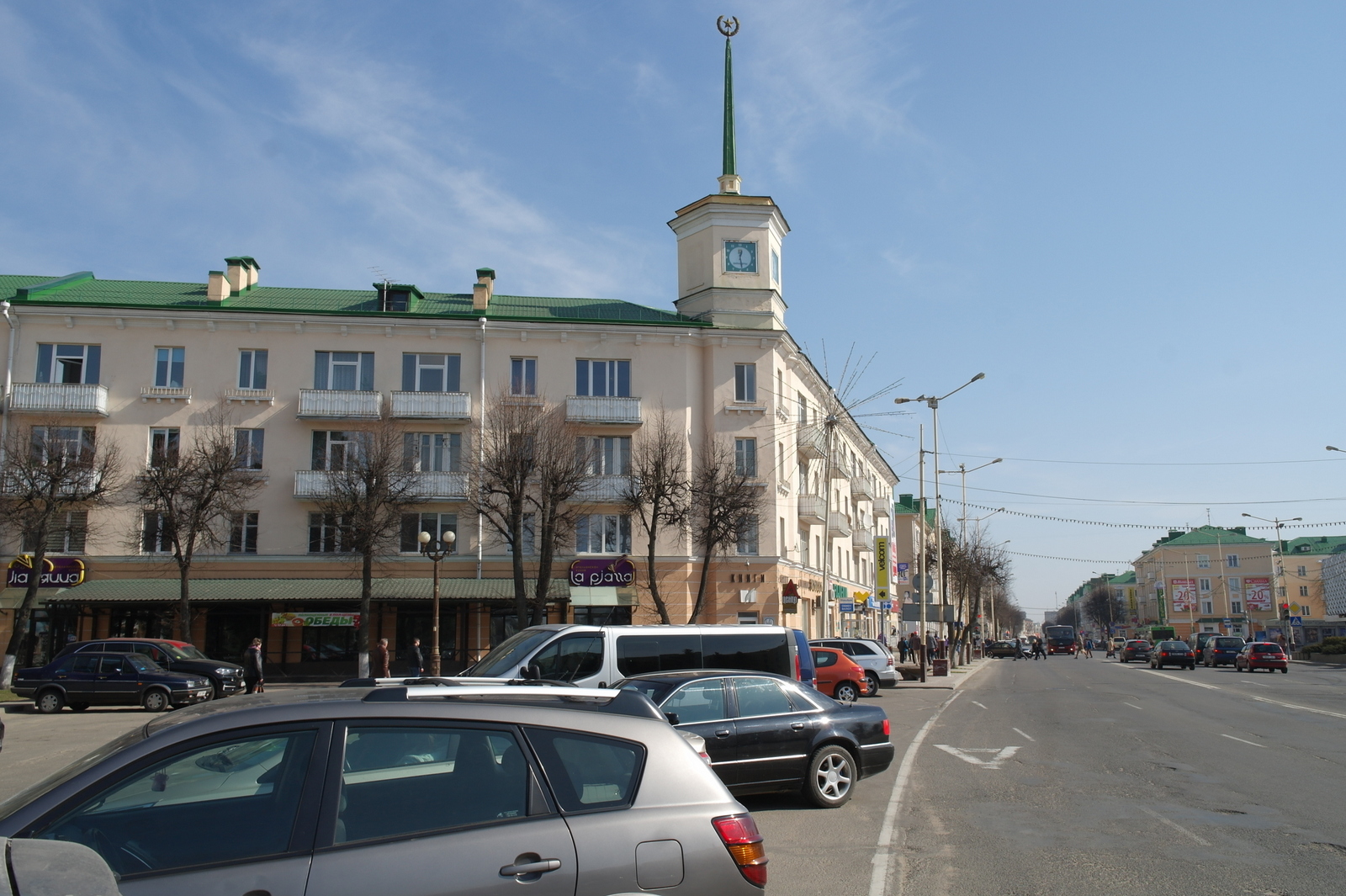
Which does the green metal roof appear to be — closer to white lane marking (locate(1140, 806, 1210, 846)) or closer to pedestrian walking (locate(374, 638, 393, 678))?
pedestrian walking (locate(374, 638, 393, 678))

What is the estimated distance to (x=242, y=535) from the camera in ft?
119

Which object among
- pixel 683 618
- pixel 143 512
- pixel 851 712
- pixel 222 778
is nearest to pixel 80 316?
pixel 143 512

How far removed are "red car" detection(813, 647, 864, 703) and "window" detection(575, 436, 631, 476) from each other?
1437 centimetres

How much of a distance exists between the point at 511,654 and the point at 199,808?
10.3m

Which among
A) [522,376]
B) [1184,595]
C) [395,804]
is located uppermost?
[522,376]

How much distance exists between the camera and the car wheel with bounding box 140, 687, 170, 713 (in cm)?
2402

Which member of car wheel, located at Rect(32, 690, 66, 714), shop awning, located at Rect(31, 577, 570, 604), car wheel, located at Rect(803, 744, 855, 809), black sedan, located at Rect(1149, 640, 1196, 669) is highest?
shop awning, located at Rect(31, 577, 570, 604)

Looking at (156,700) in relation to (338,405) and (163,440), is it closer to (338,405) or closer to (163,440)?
(338,405)

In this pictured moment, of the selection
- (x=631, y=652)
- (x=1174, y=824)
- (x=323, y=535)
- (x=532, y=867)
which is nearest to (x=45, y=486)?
(x=323, y=535)

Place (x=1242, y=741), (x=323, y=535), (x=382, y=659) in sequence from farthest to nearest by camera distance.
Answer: (x=323, y=535) → (x=382, y=659) → (x=1242, y=741)

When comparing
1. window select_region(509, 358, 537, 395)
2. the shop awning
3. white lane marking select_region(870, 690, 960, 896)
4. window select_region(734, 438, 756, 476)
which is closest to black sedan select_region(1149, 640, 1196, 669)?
window select_region(734, 438, 756, 476)

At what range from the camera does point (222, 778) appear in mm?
3764

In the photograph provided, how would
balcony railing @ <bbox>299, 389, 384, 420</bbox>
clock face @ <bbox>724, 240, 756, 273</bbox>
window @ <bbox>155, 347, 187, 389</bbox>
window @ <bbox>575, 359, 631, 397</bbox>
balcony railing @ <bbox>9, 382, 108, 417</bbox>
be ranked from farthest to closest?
clock face @ <bbox>724, 240, 756, 273</bbox>
window @ <bbox>575, 359, 631, 397</bbox>
window @ <bbox>155, 347, 187, 389</bbox>
balcony railing @ <bbox>299, 389, 384, 420</bbox>
balcony railing @ <bbox>9, 382, 108, 417</bbox>

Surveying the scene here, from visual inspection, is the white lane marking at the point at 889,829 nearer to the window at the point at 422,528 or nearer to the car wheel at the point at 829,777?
the car wheel at the point at 829,777
